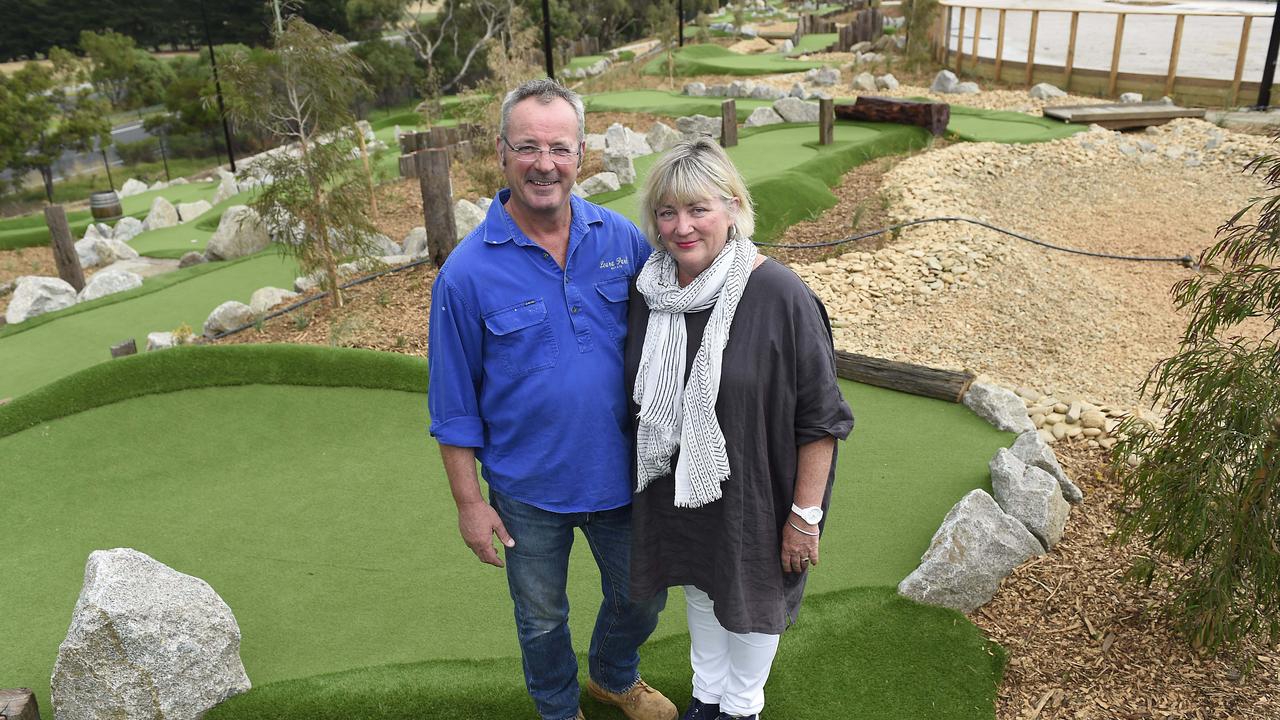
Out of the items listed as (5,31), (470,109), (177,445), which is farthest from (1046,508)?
(5,31)

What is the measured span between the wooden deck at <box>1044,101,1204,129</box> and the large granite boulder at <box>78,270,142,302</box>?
13.5 m

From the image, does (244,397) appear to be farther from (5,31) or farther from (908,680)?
(5,31)

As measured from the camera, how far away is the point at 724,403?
2.36 metres

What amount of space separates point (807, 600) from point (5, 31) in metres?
45.1

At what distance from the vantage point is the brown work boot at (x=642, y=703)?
3051mm

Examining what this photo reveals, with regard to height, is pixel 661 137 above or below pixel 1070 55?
below

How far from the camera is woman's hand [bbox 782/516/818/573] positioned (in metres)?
2.43

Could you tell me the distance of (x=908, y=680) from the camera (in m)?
3.30

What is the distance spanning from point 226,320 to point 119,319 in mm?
1706

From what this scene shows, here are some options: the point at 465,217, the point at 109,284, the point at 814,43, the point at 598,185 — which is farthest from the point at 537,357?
the point at 814,43

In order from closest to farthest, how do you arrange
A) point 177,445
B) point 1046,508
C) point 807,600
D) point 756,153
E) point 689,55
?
point 807,600, point 1046,508, point 177,445, point 756,153, point 689,55

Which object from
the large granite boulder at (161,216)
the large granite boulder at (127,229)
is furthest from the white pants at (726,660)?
the large granite boulder at (161,216)

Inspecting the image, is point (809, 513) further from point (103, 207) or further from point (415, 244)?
point (103, 207)

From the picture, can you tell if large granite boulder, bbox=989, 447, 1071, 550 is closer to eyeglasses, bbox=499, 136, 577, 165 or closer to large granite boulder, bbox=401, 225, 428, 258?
eyeglasses, bbox=499, 136, 577, 165
